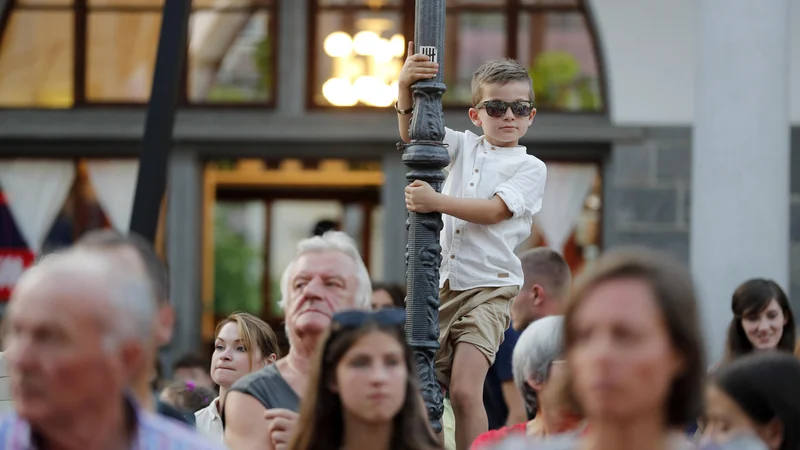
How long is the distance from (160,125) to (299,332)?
268 centimetres

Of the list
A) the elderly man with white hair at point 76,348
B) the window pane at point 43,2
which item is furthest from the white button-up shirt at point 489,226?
the window pane at point 43,2

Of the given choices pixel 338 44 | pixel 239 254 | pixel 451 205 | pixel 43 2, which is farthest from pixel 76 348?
pixel 239 254

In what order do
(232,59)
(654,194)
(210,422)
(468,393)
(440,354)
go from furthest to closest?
(232,59) < (654,194) < (210,422) < (440,354) < (468,393)

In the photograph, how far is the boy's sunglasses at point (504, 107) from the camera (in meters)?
5.86

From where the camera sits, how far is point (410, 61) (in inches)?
223

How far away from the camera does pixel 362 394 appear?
3.99 m

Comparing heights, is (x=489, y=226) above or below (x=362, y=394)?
above

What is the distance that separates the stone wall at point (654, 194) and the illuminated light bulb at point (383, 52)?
237cm

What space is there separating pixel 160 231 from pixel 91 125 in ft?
4.00

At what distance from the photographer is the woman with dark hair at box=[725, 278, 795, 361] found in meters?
7.50

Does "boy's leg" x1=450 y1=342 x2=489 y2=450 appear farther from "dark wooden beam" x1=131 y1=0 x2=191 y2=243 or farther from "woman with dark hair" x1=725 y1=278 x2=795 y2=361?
"woman with dark hair" x1=725 y1=278 x2=795 y2=361

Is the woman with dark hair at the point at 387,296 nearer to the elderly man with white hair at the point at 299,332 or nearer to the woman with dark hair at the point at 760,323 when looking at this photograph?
the woman with dark hair at the point at 760,323

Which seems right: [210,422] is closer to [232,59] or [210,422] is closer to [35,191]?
[232,59]

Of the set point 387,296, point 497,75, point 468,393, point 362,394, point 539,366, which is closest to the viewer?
point 362,394
